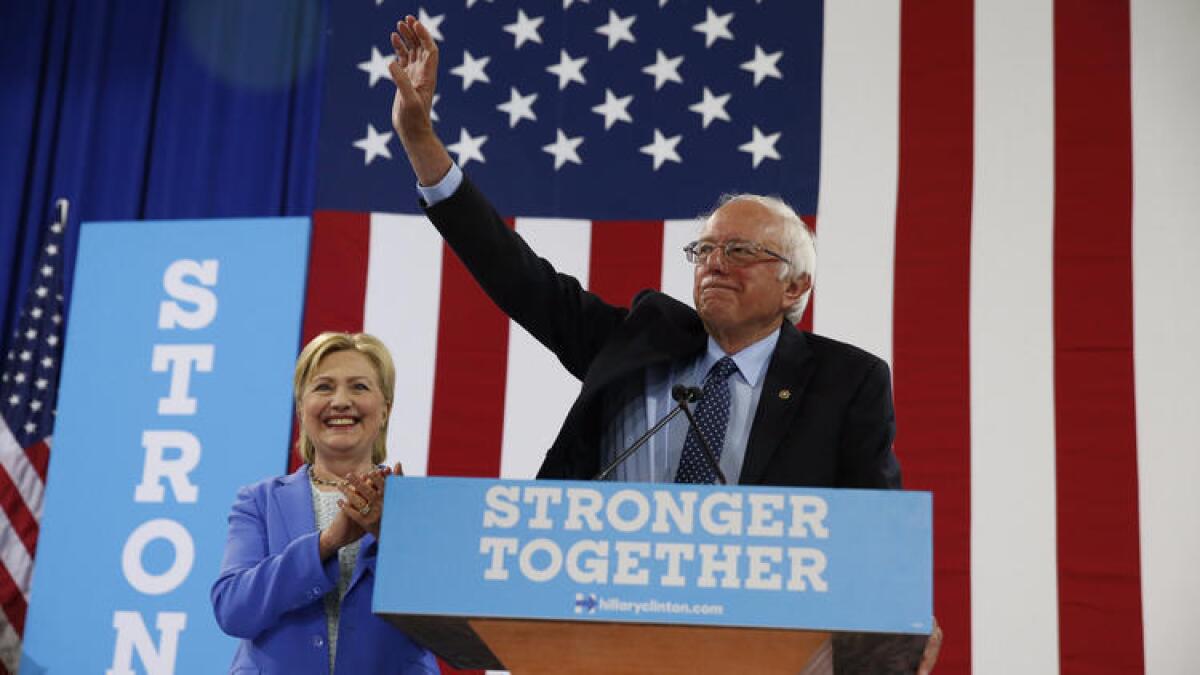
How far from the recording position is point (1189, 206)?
3.98m

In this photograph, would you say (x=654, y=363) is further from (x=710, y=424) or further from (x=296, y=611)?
(x=296, y=611)

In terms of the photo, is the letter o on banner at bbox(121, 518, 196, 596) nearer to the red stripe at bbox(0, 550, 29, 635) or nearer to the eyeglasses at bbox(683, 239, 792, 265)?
the red stripe at bbox(0, 550, 29, 635)

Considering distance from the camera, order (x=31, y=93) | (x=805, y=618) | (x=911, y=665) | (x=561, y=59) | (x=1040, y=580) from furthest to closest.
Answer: (x=31, y=93)
(x=561, y=59)
(x=1040, y=580)
(x=911, y=665)
(x=805, y=618)

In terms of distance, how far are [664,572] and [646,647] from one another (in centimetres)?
10

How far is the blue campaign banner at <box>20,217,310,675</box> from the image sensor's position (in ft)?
13.4

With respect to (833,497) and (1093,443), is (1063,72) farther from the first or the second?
(833,497)

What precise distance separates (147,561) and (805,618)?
10.4ft

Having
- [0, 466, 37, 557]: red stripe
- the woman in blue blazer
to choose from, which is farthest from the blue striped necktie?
[0, 466, 37, 557]: red stripe

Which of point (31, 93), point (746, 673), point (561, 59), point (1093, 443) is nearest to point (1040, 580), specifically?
point (1093, 443)

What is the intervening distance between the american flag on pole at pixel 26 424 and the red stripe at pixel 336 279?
103cm

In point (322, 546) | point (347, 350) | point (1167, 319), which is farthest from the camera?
point (1167, 319)

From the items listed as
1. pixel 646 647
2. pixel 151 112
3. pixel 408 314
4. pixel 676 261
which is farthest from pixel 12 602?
pixel 646 647

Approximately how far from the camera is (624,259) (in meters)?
4.30

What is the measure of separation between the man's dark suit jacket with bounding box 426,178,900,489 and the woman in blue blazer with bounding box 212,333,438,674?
0.35m
